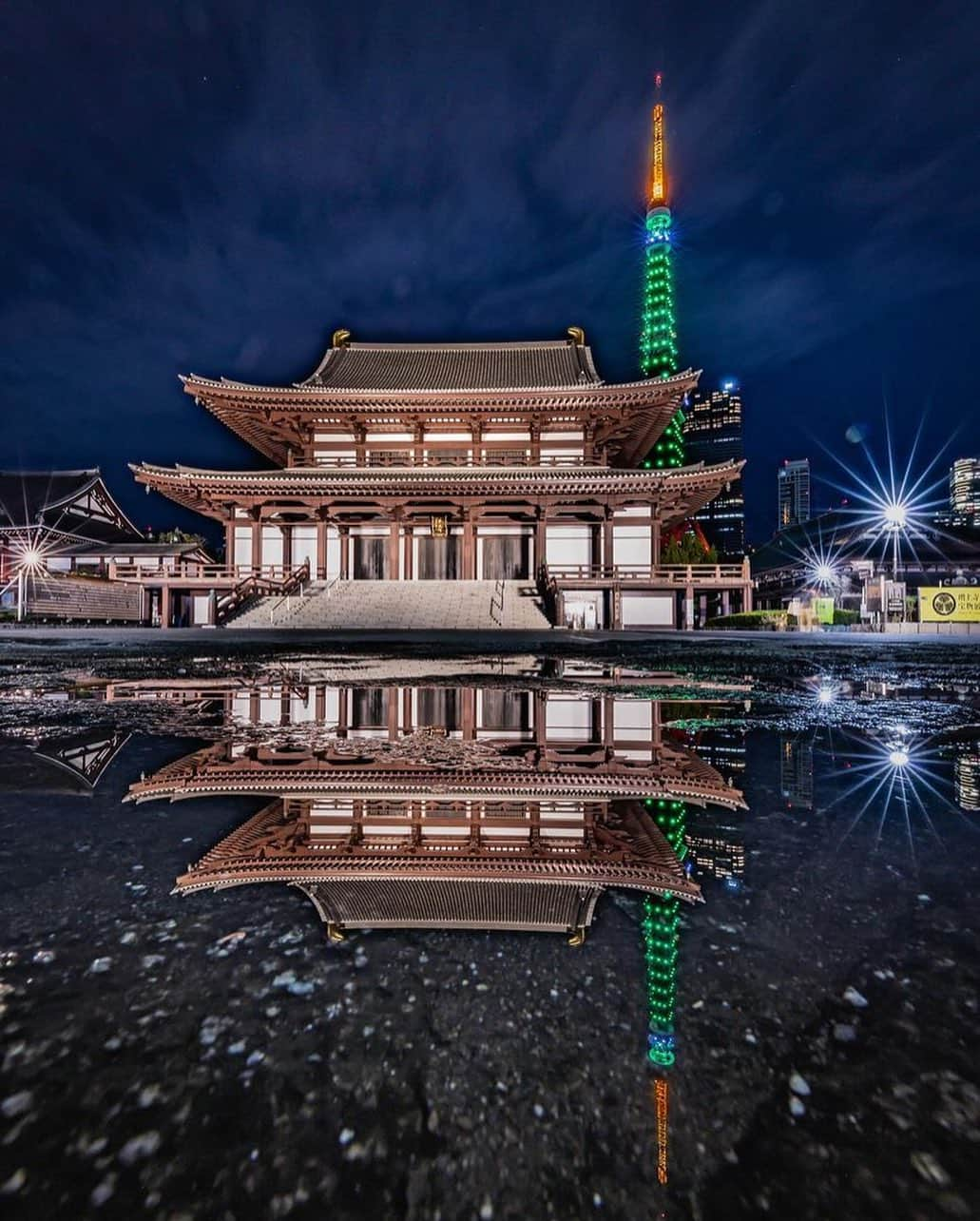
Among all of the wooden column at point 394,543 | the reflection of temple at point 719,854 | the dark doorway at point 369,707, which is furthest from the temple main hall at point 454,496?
the reflection of temple at point 719,854

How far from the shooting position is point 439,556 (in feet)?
68.6

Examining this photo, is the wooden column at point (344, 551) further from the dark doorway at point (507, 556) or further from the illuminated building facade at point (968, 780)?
the illuminated building facade at point (968, 780)

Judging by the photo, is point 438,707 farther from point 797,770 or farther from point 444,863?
point 444,863

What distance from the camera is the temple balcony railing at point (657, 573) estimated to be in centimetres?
1884

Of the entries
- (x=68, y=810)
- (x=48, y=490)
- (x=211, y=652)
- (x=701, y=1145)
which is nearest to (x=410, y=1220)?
(x=701, y=1145)

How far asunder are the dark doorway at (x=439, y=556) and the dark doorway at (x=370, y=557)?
1.21 metres

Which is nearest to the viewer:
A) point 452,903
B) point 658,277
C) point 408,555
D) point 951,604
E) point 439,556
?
point 452,903

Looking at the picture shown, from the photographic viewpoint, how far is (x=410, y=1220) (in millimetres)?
507

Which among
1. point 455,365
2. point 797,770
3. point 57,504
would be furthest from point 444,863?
point 57,504

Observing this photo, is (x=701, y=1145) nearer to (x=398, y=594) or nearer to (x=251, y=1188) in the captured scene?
(x=251, y=1188)

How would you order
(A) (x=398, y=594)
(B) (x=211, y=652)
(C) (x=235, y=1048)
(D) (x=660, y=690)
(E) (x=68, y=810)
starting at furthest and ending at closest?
1. (A) (x=398, y=594)
2. (B) (x=211, y=652)
3. (D) (x=660, y=690)
4. (E) (x=68, y=810)
5. (C) (x=235, y=1048)

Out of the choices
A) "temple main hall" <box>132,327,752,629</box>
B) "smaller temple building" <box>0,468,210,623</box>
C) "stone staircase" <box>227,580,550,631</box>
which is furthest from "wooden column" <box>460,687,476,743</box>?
"smaller temple building" <box>0,468,210,623</box>

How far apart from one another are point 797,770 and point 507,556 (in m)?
18.8

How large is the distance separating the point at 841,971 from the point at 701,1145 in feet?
1.44
